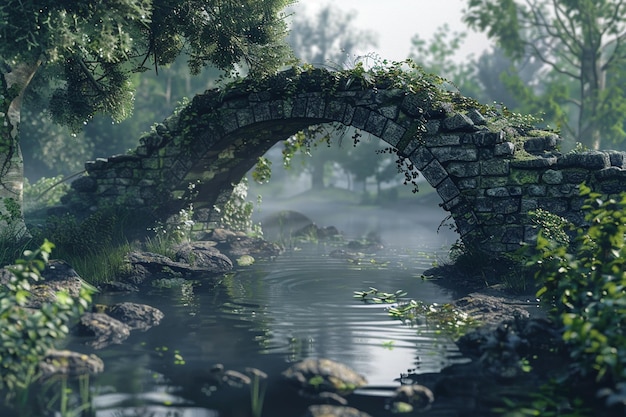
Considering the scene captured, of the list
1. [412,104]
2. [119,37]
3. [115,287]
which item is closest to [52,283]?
[115,287]

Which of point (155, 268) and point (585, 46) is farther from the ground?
point (585, 46)

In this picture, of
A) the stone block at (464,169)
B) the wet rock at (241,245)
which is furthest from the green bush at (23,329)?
the wet rock at (241,245)

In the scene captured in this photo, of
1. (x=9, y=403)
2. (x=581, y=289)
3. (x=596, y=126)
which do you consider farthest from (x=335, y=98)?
(x=596, y=126)

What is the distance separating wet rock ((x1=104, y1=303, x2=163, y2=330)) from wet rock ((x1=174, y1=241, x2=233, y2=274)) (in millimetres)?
4653

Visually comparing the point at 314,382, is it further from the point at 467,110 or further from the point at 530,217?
the point at 467,110

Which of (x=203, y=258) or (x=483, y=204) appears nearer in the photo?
(x=483, y=204)

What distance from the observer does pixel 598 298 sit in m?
6.89

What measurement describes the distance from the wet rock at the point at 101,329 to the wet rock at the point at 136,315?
38 cm

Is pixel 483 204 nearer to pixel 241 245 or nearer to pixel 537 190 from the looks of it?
pixel 537 190

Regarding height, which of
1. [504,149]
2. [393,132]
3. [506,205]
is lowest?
[506,205]

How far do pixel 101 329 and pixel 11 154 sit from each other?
639 centimetres

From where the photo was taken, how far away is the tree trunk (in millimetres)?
13570

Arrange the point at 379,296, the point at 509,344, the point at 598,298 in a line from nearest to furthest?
the point at 598,298 → the point at 509,344 → the point at 379,296

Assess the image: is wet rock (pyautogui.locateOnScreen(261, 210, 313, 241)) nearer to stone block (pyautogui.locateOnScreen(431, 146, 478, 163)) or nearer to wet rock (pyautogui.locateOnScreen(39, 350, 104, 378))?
stone block (pyautogui.locateOnScreen(431, 146, 478, 163))
